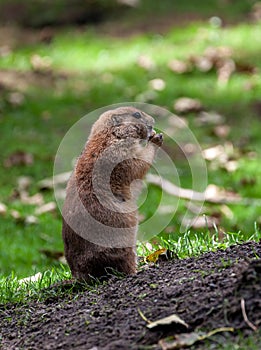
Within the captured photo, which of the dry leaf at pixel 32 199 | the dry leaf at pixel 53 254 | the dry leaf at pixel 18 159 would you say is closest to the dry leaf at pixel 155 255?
the dry leaf at pixel 53 254

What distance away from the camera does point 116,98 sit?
11820mm

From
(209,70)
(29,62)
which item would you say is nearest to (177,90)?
(209,70)

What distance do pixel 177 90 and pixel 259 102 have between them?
51.0 inches

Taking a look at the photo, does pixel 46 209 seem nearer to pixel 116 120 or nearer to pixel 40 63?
pixel 116 120

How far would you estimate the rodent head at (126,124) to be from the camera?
493 cm

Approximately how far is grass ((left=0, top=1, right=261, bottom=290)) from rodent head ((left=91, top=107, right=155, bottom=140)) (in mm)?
2408

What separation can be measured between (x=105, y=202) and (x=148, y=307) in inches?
37.5

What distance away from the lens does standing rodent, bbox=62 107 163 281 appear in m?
4.68

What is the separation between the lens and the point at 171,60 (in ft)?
42.1

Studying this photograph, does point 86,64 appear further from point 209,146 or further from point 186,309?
point 186,309

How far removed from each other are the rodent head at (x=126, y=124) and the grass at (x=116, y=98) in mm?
2408

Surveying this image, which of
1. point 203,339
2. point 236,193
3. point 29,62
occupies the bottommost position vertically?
point 236,193

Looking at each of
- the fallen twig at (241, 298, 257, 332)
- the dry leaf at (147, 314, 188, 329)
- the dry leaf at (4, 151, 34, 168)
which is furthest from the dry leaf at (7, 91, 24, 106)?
the fallen twig at (241, 298, 257, 332)

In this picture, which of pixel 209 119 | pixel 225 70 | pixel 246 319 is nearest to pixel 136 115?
pixel 246 319
